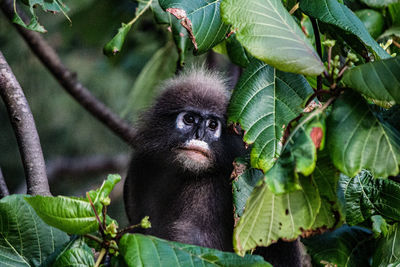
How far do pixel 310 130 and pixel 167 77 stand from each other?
82.3 inches

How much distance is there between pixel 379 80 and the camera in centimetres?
114

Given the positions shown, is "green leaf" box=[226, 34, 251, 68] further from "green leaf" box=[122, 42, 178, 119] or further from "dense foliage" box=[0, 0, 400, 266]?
"green leaf" box=[122, 42, 178, 119]

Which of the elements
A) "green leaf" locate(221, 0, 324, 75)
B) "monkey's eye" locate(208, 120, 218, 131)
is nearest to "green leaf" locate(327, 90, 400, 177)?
"green leaf" locate(221, 0, 324, 75)

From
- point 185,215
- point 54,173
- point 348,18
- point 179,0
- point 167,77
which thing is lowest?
point 54,173

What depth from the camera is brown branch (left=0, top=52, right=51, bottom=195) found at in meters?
1.88

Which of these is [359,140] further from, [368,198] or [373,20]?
[373,20]

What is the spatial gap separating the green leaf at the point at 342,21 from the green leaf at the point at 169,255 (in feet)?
2.18

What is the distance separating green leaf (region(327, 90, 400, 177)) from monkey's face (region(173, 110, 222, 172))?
1164 millimetres

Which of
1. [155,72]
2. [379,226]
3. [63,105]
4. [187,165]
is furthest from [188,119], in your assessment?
[63,105]

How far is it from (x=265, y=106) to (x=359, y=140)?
49cm

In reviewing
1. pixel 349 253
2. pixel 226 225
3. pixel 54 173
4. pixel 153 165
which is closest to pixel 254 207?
pixel 349 253

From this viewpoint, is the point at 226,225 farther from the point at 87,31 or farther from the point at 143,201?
the point at 87,31

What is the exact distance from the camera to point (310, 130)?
108 cm

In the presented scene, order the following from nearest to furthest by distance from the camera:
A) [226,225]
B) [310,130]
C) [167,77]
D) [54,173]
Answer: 1. [310,130]
2. [226,225]
3. [167,77]
4. [54,173]
